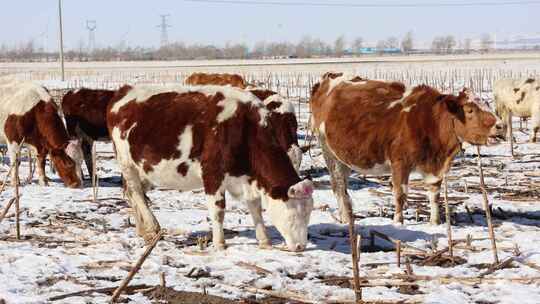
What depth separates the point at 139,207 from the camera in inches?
396

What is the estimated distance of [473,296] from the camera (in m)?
7.15

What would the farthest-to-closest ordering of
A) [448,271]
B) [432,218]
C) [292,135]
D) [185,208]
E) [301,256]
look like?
[292,135]
[185,208]
[432,218]
[301,256]
[448,271]

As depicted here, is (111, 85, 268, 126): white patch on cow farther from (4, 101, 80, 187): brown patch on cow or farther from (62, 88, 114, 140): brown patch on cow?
(62, 88, 114, 140): brown patch on cow

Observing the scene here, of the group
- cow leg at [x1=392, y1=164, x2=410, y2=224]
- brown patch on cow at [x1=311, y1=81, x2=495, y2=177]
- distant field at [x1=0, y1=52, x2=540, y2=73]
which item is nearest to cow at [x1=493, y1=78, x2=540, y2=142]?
brown patch on cow at [x1=311, y1=81, x2=495, y2=177]

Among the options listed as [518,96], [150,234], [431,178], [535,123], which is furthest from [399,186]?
[518,96]

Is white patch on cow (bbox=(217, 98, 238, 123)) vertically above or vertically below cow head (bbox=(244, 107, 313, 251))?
above

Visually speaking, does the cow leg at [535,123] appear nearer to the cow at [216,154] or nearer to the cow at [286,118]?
the cow at [286,118]

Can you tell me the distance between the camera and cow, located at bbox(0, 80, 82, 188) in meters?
14.7

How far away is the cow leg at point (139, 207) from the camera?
9.82m

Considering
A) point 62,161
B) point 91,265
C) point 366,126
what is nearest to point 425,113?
point 366,126

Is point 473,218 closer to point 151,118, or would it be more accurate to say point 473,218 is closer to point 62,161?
point 151,118

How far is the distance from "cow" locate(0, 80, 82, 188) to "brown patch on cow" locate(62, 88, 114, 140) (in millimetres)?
1196

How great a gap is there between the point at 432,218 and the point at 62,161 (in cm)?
749

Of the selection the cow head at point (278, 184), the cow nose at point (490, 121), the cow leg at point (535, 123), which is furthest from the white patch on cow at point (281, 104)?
the cow leg at point (535, 123)
